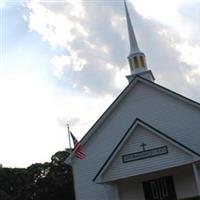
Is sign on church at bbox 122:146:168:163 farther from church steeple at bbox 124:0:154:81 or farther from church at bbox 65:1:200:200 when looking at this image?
church steeple at bbox 124:0:154:81

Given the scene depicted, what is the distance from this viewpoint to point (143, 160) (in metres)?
28.1

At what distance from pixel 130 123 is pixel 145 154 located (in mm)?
4478

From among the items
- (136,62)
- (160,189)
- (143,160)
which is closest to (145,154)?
(143,160)

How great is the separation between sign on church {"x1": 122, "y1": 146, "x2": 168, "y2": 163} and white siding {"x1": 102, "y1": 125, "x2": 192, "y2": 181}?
188 millimetres

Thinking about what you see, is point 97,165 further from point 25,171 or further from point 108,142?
point 25,171

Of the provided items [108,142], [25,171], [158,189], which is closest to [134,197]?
[158,189]

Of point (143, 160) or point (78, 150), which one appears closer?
point (143, 160)

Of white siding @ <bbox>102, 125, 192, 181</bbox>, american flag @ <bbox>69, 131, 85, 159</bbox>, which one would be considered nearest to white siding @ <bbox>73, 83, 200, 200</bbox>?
american flag @ <bbox>69, 131, 85, 159</bbox>

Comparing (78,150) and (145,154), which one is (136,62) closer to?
(78,150)

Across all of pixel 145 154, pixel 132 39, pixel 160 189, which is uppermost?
pixel 132 39

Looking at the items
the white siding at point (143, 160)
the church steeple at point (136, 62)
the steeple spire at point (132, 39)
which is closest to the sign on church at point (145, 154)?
the white siding at point (143, 160)

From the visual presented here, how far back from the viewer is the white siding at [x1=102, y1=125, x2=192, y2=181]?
2731 centimetres

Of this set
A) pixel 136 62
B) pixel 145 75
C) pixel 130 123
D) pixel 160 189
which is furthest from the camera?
pixel 136 62

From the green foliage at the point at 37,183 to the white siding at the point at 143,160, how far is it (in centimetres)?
4132
